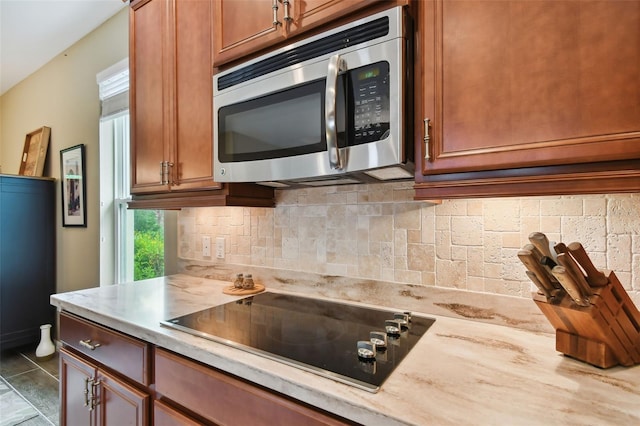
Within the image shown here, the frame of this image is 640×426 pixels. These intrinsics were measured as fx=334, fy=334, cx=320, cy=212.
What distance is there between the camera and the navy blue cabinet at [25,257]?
2967 millimetres

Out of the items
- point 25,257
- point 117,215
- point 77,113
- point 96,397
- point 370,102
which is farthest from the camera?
point 25,257

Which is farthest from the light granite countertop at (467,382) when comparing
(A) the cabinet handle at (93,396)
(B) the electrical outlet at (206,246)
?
(B) the electrical outlet at (206,246)

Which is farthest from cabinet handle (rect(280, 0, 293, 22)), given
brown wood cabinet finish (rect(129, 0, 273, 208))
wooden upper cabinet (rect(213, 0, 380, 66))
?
brown wood cabinet finish (rect(129, 0, 273, 208))

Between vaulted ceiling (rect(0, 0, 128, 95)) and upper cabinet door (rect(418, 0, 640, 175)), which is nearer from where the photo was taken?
upper cabinet door (rect(418, 0, 640, 175))

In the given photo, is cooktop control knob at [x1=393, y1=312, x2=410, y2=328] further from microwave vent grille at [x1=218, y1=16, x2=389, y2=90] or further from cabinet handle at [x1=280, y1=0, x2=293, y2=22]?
cabinet handle at [x1=280, y1=0, x2=293, y2=22]

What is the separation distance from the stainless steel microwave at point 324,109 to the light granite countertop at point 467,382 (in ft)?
1.75

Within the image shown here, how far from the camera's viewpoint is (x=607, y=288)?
76cm

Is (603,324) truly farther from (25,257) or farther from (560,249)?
(25,257)

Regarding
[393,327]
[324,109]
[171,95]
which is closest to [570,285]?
[393,327]

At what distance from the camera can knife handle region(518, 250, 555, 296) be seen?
784 mm

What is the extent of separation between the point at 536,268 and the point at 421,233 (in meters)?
0.45

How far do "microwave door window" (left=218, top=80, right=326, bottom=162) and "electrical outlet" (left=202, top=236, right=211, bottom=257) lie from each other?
0.70m

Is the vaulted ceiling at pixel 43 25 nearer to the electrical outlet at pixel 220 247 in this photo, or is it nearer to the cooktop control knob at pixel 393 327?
the electrical outlet at pixel 220 247

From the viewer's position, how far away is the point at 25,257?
3.09 metres
